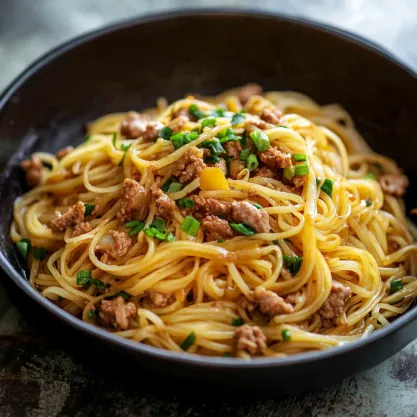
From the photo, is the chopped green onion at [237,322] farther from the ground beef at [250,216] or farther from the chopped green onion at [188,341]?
the ground beef at [250,216]

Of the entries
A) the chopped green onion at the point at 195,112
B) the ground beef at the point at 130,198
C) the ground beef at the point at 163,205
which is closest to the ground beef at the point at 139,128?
the chopped green onion at the point at 195,112

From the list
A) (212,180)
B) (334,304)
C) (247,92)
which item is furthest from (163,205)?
(247,92)

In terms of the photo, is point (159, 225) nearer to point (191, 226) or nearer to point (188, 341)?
point (191, 226)

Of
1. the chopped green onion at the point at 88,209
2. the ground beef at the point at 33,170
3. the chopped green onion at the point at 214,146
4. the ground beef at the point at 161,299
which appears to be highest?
the chopped green onion at the point at 214,146

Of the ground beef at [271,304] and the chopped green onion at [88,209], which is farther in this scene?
the chopped green onion at [88,209]

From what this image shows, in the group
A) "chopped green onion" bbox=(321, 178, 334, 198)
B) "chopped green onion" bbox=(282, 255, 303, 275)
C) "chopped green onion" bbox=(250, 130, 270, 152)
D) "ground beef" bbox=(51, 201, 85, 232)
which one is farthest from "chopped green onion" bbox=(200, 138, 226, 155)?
"ground beef" bbox=(51, 201, 85, 232)

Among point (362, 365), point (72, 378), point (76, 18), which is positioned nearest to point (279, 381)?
point (362, 365)
